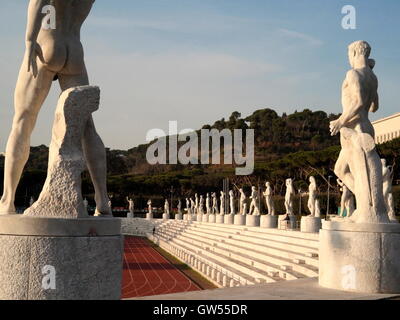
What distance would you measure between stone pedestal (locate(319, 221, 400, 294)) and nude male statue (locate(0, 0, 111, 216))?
3321 millimetres

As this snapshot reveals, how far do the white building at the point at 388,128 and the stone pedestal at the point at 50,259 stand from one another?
2097 inches

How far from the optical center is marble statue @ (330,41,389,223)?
6422 mm

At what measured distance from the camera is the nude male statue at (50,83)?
Answer: 4.07 metres

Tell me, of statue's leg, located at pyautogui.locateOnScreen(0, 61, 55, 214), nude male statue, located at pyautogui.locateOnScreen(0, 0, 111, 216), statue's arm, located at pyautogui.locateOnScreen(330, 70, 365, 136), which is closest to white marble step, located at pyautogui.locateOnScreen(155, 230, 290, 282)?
statue's arm, located at pyautogui.locateOnScreen(330, 70, 365, 136)

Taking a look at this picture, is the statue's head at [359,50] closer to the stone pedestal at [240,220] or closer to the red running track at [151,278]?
the red running track at [151,278]

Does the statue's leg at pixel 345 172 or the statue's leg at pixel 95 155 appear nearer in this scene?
the statue's leg at pixel 95 155

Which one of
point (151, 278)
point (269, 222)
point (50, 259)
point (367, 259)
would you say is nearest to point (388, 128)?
point (269, 222)

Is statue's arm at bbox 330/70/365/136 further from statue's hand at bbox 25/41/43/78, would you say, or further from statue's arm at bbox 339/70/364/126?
statue's hand at bbox 25/41/43/78

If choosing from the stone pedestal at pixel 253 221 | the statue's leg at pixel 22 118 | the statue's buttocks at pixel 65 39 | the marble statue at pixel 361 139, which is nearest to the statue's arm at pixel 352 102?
the marble statue at pixel 361 139

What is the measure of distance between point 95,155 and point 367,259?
3.67 metres

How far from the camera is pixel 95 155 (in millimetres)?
4191

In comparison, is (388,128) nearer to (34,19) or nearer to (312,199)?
(312,199)

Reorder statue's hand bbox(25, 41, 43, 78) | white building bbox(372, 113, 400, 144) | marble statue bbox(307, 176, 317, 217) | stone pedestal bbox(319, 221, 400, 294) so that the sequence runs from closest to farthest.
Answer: statue's hand bbox(25, 41, 43, 78)
stone pedestal bbox(319, 221, 400, 294)
marble statue bbox(307, 176, 317, 217)
white building bbox(372, 113, 400, 144)
